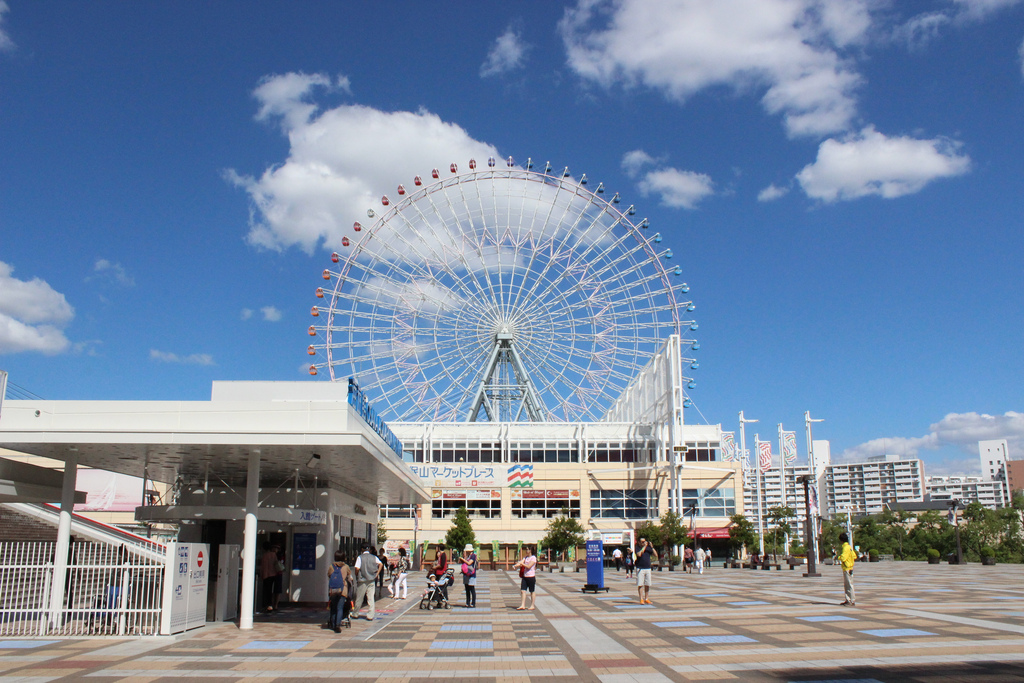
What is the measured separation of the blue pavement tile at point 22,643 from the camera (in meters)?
14.1

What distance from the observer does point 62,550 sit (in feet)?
53.3

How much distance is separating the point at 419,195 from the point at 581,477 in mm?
32369

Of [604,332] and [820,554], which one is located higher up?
[604,332]

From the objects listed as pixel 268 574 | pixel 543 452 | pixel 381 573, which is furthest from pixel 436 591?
pixel 543 452

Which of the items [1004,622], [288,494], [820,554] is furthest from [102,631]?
[820,554]

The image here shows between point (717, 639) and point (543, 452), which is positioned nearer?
point (717, 639)

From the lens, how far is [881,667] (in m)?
11.1

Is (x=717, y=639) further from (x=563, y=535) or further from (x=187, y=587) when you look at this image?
(x=563, y=535)

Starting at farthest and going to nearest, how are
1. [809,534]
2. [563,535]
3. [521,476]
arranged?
[521,476] → [563,535] → [809,534]

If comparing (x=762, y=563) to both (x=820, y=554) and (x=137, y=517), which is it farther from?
(x=137, y=517)

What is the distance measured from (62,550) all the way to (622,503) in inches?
2424

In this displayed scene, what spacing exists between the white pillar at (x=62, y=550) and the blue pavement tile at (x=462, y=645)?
8.06 m

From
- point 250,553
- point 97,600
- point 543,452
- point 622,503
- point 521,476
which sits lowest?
point 97,600

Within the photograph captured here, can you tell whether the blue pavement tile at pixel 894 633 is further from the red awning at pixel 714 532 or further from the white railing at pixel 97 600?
the red awning at pixel 714 532
